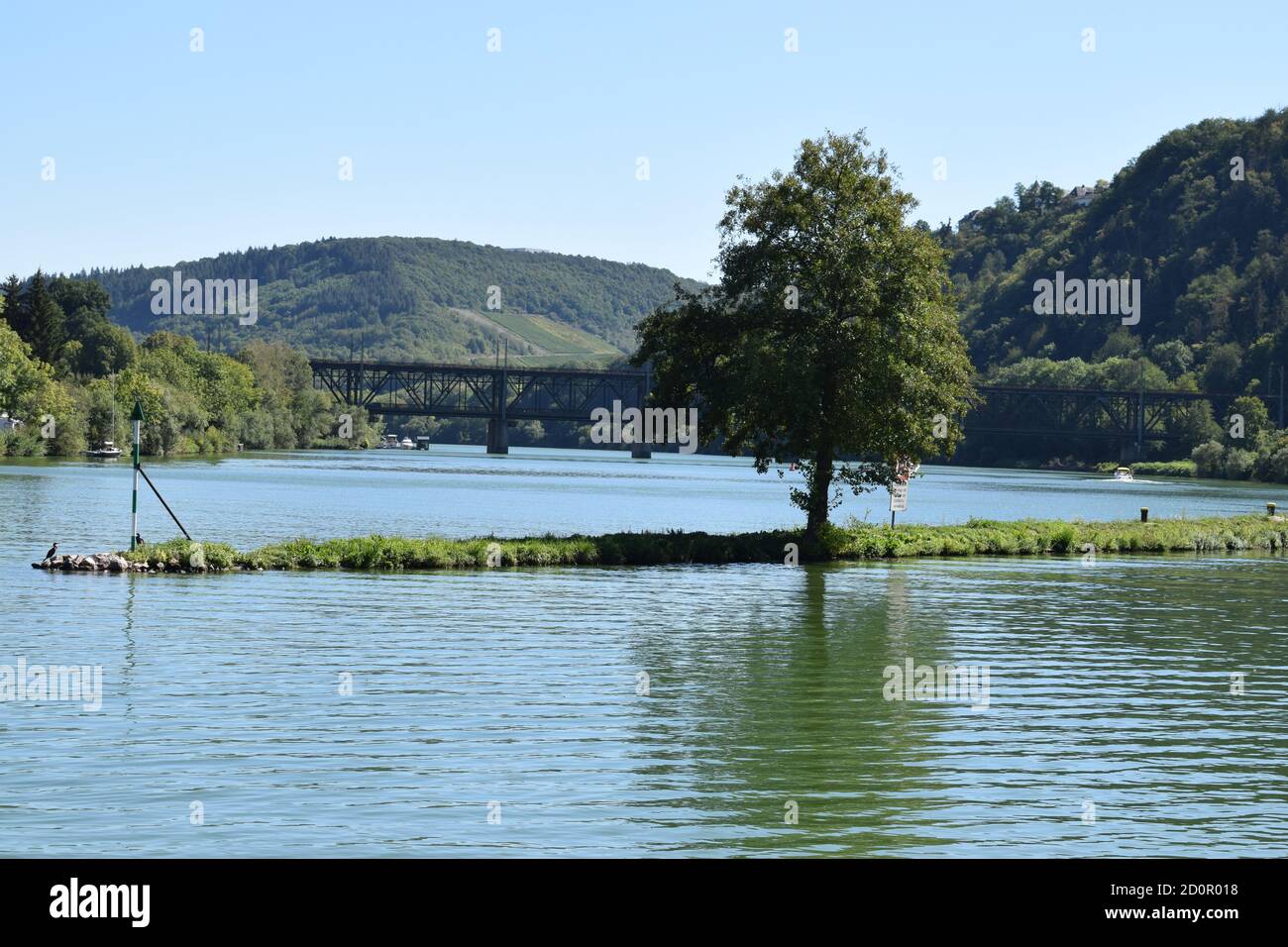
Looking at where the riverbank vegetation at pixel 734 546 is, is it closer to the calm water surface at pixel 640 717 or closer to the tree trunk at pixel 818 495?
the tree trunk at pixel 818 495

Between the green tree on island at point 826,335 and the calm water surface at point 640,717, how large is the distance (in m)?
6.07

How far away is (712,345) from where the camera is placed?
58.4 metres

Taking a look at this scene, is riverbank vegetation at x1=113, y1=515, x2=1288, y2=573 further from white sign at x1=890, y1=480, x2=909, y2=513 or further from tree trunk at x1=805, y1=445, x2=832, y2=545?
white sign at x1=890, y1=480, x2=909, y2=513

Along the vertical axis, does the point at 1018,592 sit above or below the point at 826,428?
below

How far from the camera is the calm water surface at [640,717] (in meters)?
17.5

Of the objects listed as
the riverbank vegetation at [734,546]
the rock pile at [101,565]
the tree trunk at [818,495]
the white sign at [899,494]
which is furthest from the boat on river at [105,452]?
the rock pile at [101,565]

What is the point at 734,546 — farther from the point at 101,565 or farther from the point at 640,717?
the point at 640,717

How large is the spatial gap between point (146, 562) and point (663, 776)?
91.4 feet

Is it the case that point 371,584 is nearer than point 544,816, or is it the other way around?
point 544,816

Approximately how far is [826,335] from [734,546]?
8.39m

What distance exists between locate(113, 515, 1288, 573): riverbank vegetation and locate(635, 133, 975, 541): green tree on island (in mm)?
2741
